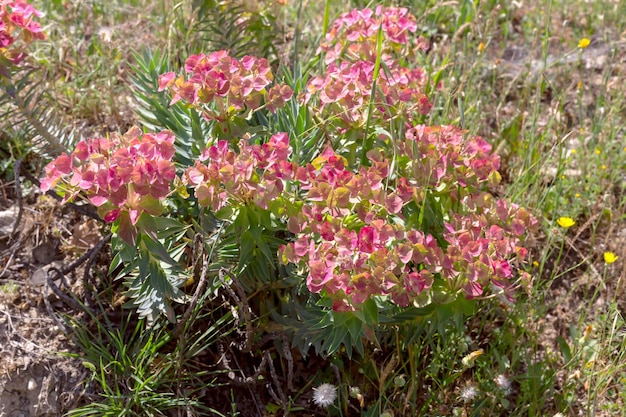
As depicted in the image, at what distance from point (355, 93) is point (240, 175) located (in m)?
0.49

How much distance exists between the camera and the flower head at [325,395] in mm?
2121

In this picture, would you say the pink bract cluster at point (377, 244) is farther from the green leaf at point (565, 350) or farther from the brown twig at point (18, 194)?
the brown twig at point (18, 194)

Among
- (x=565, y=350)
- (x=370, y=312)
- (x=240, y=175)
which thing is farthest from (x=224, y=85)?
(x=565, y=350)

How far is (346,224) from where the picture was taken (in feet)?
6.41

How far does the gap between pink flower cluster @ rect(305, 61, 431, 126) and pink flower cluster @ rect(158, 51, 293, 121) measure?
14 cm

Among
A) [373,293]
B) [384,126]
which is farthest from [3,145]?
[373,293]

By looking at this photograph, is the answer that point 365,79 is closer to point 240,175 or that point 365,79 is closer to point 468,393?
point 240,175

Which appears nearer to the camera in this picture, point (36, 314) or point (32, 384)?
A: point (32, 384)

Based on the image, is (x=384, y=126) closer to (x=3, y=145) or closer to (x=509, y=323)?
(x=509, y=323)

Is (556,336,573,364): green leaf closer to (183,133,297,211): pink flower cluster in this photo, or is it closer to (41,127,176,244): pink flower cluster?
(183,133,297,211): pink flower cluster

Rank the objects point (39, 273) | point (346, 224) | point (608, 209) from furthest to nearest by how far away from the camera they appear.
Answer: point (608, 209) → point (39, 273) → point (346, 224)

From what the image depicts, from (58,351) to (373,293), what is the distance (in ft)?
3.70

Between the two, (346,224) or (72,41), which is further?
(72,41)

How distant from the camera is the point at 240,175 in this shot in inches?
70.2
